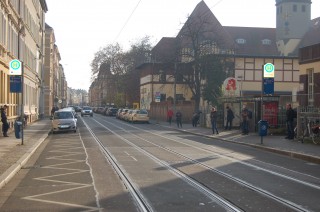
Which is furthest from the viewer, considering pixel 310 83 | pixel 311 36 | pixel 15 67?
pixel 311 36

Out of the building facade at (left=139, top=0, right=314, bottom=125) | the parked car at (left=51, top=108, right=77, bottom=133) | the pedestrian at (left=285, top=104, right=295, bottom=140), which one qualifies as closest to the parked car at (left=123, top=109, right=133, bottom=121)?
the building facade at (left=139, top=0, right=314, bottom=125)

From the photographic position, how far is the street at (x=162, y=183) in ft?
28.1

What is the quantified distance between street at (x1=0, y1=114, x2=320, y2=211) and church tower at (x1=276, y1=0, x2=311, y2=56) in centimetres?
7883

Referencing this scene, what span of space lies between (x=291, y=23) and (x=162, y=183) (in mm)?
88801

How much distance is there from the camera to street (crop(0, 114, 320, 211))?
8562mm

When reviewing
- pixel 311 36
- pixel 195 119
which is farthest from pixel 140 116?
pixel 311 36

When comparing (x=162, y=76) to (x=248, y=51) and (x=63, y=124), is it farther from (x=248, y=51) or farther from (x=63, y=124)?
(x=63, y=124)

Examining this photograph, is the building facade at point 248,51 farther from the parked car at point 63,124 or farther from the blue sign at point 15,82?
the blue sign at point 15,82

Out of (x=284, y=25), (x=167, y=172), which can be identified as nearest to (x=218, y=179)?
(x=167, y=172)

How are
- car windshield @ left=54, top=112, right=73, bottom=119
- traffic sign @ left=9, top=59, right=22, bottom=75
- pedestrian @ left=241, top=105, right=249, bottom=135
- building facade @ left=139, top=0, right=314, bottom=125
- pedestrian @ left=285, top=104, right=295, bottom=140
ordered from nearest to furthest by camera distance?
traffic sign @ left=9, top=59, right=22, bottom=75 → pedestrian @ left=285, top=104, right=295, bottom=140 → pedestrian @ left=241, top=105, right=249, bottom=135 → car windshield @ left=54, top=112, right=73, bottom=119 → building facade @ left=139, top=0, right=314, bottom=125

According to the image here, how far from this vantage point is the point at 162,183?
1094cm

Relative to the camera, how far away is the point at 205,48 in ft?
171

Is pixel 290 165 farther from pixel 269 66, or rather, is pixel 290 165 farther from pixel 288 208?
pixel 269 66

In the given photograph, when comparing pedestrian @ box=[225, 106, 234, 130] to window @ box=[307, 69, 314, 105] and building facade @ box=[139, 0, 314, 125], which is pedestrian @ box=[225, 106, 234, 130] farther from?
window @ box=[307, 69, 314, 105]
